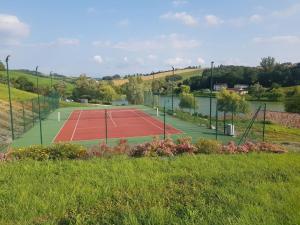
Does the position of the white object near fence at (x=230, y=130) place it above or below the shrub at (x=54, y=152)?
below

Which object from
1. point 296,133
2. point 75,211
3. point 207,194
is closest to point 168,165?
point 207,194

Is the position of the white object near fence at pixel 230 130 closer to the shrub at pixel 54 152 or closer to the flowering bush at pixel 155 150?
the flowering bush at pixel 155 150

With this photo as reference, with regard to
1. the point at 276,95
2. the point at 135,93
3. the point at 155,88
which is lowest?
the point at 276,95

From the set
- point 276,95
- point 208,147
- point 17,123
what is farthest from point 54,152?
point 276,95

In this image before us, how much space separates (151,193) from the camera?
224 inches

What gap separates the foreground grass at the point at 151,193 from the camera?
464 centimetres

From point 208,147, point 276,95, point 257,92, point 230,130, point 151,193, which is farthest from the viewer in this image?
point 257,92

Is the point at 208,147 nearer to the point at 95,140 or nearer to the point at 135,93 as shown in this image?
the point at 95,140

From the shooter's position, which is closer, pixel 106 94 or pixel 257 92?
pixel 106 94

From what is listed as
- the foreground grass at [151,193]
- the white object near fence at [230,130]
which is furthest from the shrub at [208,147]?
the white object near fence at [230,130]

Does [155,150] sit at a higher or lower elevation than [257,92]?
higher

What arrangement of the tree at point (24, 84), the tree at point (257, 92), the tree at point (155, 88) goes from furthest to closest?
the tree at point (24, 84)
the tree at point (257, 92)
the tree at point (155, 88)

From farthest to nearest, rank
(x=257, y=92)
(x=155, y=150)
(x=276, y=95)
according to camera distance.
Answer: (x=257, y=92) < (x=276, y=95) < (x=155, y=150)

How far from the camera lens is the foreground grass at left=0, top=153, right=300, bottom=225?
4641 mm
